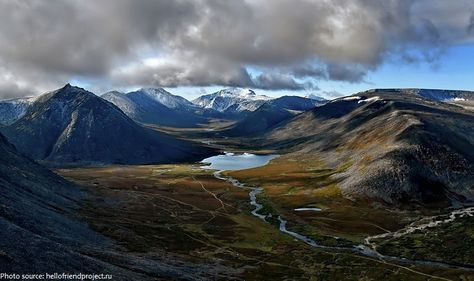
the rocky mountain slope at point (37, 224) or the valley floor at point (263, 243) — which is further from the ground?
the rocky mountain slope at point (37, 224)

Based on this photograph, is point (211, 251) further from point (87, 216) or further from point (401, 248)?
point (401, 248)

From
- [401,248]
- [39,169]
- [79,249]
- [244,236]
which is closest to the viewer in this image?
[79,249]

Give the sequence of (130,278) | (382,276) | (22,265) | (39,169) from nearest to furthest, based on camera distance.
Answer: (22,265), (130,278), (382,276), (39,169)

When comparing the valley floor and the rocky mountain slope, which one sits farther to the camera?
the valley floor

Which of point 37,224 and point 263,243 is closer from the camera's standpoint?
point 37,224

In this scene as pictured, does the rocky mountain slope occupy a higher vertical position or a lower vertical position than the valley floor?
higher

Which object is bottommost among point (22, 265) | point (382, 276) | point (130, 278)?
point (382, 276)

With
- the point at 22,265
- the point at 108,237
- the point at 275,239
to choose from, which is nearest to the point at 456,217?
the point at 275,239

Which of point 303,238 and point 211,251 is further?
point 303,238

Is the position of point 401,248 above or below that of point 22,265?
below

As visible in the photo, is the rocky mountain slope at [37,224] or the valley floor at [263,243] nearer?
the rocky mountain slope at [37,224]

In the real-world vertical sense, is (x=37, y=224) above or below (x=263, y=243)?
above
